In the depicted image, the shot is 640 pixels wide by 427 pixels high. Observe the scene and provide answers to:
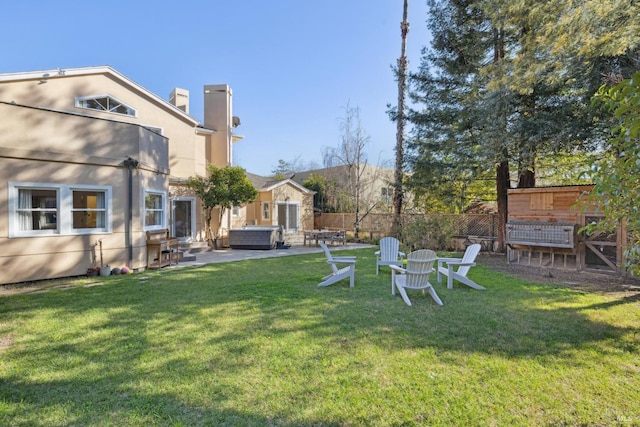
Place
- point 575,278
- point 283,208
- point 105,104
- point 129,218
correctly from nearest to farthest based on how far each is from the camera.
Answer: point 575,278 < point 129,218 < point 105,104 < point 283,208

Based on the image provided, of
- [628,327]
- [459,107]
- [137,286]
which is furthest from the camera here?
[459,107]

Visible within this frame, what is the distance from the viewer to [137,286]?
7.33 m

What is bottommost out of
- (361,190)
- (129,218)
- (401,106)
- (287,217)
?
(287,217)

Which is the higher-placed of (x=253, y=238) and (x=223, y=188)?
(x=223, y=188)

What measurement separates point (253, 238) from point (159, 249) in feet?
16.9

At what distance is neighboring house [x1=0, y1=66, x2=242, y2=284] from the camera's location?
24.5 ft

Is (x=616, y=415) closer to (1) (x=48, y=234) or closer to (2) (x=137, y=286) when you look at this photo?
(2) (x=137, y=286)

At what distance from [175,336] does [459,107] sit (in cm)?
1340

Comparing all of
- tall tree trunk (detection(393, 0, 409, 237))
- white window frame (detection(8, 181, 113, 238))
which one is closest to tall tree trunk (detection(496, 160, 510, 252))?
tall tree trunk (detection(393, 0, 409, 237))

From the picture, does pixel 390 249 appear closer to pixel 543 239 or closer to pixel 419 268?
pixel 419 268

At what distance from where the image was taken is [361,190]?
23.0m

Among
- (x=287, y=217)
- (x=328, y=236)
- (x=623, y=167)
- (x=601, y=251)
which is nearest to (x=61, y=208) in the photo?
(x=623, y=167)

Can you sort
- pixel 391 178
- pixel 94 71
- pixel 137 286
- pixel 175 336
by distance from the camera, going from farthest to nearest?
1. pixel 391 178
2. pixel 94 71
3. pixel 137 286
4. pixel 175 336

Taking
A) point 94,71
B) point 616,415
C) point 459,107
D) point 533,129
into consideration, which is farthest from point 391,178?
point 616,415
